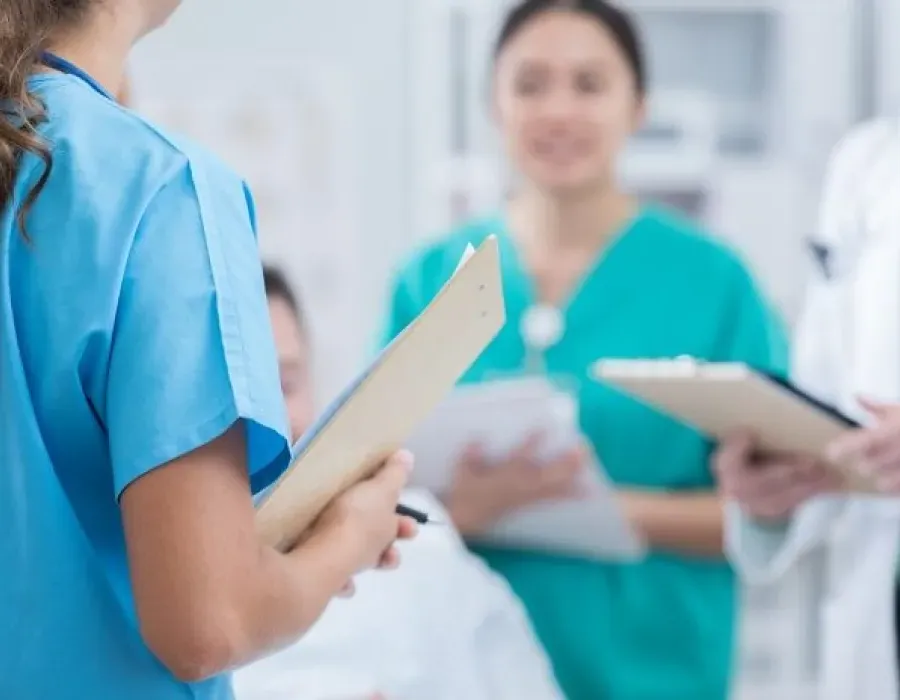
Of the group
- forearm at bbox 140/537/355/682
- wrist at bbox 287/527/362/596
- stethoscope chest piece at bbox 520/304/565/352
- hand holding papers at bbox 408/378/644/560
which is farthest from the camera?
stethoscope chest piece at bbox 520/304/565/352

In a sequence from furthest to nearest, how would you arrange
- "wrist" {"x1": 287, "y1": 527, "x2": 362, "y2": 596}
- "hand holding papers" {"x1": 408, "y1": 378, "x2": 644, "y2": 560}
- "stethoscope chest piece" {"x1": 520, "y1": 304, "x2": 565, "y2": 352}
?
"stethoscope chest piece" {"x1": 520, "y1": 304, "x2": 565, "y2": 352}, "hand holding papers" {"x1": 408, "y1": 378, "x2": 644, "y2": 560}, "wrist" {"x1": 287, "y1": 527, "x2": 362, "y2": 596}

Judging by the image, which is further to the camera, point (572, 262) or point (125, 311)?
point (572, 262)

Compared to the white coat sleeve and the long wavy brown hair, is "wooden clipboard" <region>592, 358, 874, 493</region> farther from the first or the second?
the long wavy brown hair

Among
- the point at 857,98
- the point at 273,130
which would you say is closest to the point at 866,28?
the point at 857,98

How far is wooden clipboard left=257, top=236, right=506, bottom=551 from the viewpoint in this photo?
0.98 m

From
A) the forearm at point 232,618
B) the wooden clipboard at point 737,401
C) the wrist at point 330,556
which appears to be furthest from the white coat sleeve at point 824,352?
the forearm at point 232,618

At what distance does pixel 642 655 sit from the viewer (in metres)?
1.96

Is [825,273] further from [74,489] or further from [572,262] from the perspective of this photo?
[74,489]

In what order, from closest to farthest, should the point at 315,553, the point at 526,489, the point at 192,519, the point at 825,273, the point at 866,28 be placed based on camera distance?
the point at 192,519 → the point at 315,553 → the point at 526,489 → the point at 825,273 → the point at 866,28

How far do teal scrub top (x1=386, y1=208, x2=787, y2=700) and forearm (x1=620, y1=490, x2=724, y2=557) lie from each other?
0.09ft

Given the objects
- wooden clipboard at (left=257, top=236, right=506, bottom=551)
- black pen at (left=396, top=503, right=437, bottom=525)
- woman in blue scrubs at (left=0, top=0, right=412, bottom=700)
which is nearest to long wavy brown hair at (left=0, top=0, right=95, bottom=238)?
woman in blue scrubs at (left=0, top=0, right=412, bottom=700)

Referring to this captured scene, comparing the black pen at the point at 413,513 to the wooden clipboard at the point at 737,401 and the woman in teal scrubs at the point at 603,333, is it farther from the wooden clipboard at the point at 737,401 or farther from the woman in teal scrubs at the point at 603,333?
the woman in teal scrubs at the point at 603,333

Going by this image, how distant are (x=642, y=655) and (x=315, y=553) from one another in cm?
108

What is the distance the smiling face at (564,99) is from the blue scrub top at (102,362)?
116cm
